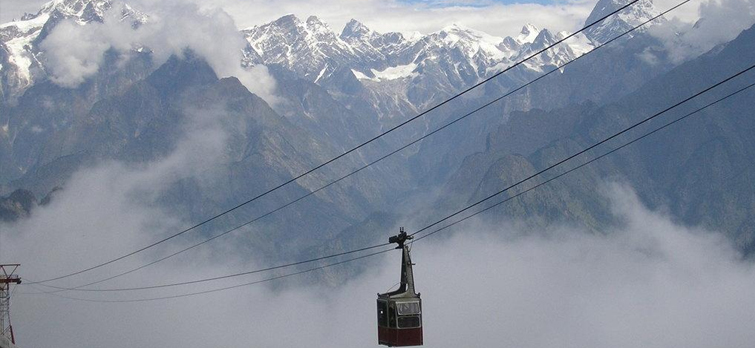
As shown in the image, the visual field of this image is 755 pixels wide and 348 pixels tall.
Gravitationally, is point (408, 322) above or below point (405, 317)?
below

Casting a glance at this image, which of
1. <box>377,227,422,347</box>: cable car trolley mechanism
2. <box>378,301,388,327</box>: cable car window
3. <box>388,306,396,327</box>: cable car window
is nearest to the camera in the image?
<box>377,227,422,347</box>: cable car trolley mechanism

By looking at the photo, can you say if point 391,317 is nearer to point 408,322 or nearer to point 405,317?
point 405,317

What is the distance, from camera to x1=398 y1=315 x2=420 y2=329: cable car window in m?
80.2

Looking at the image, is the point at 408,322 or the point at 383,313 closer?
the point at 408,322

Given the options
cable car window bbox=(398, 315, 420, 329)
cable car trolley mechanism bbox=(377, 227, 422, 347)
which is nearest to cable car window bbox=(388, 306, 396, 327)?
cable car trolley mechanism bbox=(377, 227, 422, 347)

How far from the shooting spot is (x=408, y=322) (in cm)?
8019

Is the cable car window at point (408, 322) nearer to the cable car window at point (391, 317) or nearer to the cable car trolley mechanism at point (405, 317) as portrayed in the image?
the cable car trolley mechanism at point (405, 317)

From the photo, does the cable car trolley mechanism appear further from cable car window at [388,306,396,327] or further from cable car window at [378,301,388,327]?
cable car window at [378,301,388,327]

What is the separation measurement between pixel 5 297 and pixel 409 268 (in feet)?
189

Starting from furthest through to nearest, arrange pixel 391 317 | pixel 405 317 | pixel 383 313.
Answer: pixel 383 313
pixel 391 317
pixel 405 317

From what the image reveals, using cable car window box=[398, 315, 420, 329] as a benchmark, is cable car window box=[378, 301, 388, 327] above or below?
above

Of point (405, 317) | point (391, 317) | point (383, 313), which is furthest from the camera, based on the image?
point (383, 313)

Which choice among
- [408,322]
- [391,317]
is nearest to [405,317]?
[408,322]

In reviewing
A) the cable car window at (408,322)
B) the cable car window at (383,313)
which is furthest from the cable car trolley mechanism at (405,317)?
the cable car window at (383,313)
